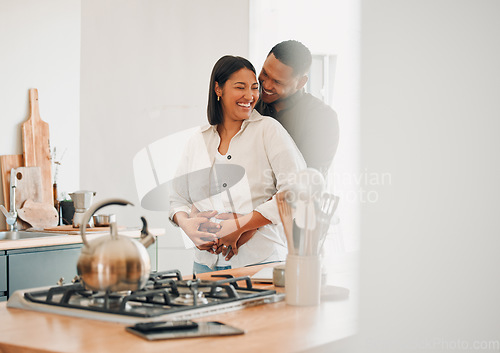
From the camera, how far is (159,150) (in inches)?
156

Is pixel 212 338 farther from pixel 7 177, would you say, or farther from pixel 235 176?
pixel 7 177

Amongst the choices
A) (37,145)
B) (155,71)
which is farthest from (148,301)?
(155,71)

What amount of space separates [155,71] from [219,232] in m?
2.32

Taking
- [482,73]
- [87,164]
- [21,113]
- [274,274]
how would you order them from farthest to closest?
[87,164] < [21,113] < [274,274] < [482,73]

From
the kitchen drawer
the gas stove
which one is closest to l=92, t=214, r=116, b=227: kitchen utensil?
the kitchen drawer

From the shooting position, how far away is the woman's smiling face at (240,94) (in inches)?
80.8

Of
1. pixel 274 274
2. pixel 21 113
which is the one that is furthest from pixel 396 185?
pixel 21 113

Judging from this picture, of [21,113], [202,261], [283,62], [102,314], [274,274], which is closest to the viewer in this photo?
[102,314]

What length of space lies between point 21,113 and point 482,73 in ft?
10.7

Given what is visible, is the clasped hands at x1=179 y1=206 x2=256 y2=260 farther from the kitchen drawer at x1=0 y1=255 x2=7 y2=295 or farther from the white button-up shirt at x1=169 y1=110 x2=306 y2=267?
the kitchen drawer at x1=0 y1=255 x2=7 y2=295

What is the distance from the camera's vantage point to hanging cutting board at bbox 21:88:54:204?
3246 millimetres

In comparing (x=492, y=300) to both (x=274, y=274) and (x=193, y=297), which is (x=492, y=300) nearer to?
(x=193, y=297)

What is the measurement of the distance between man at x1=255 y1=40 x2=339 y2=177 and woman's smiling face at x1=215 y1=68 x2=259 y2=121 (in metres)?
0.23

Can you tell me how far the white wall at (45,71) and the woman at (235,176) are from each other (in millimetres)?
1597
